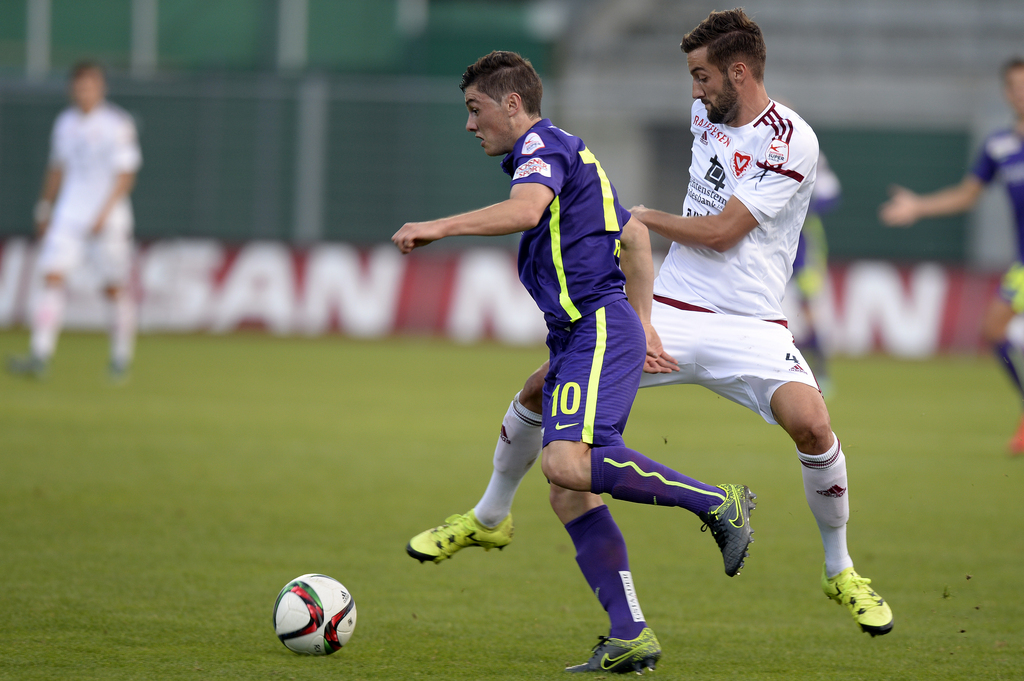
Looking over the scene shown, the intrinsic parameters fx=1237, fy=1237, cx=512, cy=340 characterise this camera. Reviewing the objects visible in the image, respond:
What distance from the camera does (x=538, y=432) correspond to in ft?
15.1

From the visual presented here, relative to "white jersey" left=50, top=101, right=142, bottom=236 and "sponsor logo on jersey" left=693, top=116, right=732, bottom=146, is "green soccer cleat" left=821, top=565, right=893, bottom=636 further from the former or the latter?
"white jersey" left=50, top=101, right=142, bottom=236

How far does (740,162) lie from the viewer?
14.8ft

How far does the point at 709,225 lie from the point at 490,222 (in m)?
1.14

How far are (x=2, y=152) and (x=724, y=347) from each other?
1669 cm

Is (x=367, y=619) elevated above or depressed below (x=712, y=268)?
below

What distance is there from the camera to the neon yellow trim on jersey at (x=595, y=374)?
12.9ft

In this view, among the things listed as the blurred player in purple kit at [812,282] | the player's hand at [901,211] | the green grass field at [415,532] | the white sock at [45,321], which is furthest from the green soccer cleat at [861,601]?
the white sock at [45,321]

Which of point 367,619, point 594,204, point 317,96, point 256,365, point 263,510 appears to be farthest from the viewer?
point 317,96

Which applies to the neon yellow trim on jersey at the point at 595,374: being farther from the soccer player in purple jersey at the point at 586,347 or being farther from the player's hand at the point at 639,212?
the player's hand at the point at 639,212

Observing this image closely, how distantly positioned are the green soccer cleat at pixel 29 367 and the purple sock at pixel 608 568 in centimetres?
811

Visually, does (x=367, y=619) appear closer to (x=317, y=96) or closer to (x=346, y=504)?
(x=346, y=504)

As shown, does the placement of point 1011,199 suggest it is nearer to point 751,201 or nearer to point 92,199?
point 751,201

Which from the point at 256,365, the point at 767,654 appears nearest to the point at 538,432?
the point at 767,654

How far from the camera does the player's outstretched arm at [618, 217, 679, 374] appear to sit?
4.30 m
